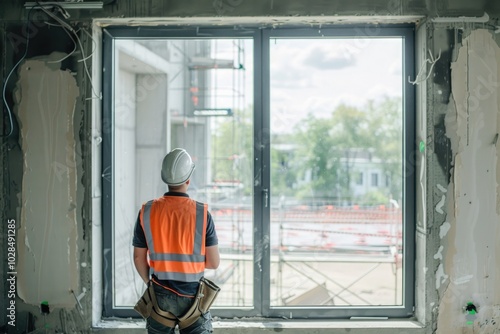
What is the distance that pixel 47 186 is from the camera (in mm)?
3232

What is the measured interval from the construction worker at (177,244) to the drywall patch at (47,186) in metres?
1.13

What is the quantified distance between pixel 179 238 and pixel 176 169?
332 millimetres

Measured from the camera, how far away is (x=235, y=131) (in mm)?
5922

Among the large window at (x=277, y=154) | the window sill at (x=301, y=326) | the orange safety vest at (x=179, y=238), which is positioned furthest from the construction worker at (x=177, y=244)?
the large window at (x=277, y=154)

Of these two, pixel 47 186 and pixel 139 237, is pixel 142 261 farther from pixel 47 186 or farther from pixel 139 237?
pixel 47 186

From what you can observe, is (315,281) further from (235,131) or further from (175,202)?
(175,202)

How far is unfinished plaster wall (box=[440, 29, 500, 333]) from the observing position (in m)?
3.16

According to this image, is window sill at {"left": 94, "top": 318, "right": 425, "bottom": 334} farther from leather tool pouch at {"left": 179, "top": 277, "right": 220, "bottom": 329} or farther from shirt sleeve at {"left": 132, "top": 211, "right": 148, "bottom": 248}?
shirt sleeve at {"left": 132, "top": 211, "right": 148, "bottom": 248}

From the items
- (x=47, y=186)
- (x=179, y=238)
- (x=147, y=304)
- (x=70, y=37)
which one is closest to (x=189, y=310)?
(x=147, y=304)

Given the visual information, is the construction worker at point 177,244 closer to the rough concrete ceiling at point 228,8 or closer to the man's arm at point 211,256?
the man's arm at point 211,256

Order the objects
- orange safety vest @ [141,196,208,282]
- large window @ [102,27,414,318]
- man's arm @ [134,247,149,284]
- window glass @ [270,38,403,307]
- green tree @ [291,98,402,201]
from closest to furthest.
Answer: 1. orange safety vest @ [141,196,208,282]
2. man's arm @ [134,247,149,284]
3. large window @ [102,27,414,318]
4. window glass @ [270,38,403,307]
5. green tree @ [291,98,402,201]

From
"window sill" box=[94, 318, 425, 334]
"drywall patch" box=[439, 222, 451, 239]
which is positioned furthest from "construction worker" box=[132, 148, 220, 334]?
"drywall patch" box=[439, 222, 451, 239]

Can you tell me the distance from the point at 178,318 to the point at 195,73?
4.07 metres

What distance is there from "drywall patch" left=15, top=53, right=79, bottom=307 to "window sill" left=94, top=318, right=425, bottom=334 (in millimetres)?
385
